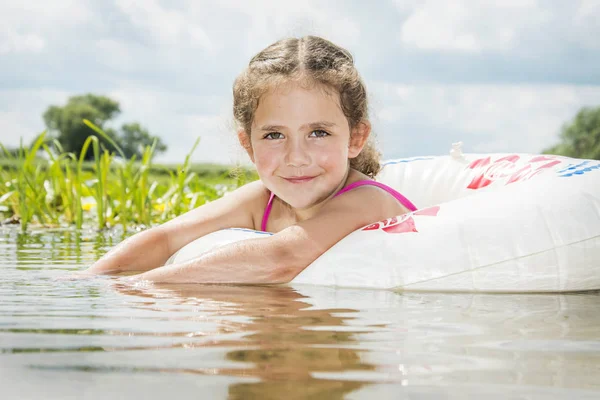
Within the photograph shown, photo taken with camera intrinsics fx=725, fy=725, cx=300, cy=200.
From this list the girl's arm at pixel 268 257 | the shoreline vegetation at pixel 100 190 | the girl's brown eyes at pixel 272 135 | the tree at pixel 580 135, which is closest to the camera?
the girl's arm at pixel 268 257

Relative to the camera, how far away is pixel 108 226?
5.70m

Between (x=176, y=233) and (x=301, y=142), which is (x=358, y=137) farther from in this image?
(x=176, y=233)

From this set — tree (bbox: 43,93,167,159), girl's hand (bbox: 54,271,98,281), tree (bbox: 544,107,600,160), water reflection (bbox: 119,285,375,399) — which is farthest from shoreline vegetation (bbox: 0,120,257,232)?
tree (bbox: 43,93,167,159)

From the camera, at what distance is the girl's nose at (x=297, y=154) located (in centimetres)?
244

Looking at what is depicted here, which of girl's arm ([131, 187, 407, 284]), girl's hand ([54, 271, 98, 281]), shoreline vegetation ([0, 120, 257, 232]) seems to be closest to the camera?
girl's arm ([131, 187, 407, 284])

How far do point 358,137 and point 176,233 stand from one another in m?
0.84

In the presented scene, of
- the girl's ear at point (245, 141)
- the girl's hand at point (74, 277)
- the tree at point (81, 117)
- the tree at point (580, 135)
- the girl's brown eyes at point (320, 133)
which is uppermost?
the tree at point (81, 117)

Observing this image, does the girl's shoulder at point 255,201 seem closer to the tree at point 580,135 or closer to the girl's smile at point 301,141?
the girl's smile at point 301,141

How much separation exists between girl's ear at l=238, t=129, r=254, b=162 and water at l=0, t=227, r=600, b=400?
0.82 meters

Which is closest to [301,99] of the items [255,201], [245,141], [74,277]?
[245,141]

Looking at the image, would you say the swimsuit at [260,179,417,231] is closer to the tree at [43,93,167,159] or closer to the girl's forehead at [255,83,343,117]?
the girl's forehead at [255,83,343,117]

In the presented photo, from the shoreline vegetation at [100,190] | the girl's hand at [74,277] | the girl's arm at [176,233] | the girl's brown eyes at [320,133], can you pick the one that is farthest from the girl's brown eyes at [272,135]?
the shoreline vegetation at [100,190]

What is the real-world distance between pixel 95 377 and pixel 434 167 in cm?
277

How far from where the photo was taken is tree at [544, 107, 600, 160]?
A: 2787 cm
